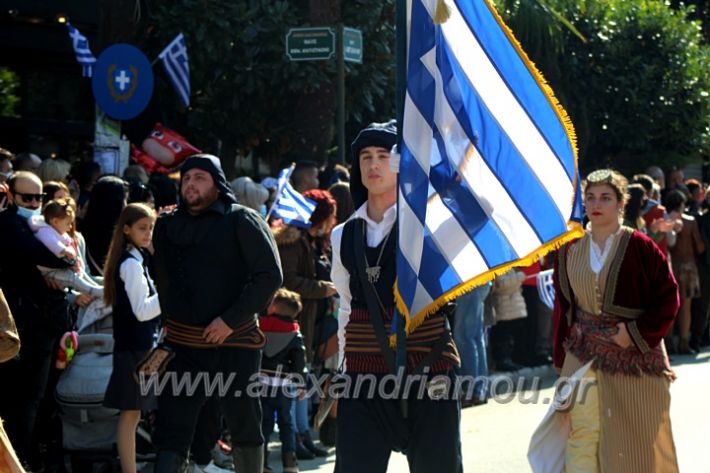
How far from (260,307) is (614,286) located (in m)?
1.95

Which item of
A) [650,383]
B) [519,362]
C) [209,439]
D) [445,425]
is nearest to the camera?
[445,425]

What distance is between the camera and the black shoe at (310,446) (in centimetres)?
959

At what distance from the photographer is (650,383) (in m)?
6.95

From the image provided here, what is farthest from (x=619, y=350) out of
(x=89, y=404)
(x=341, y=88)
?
(x=341, y=88)

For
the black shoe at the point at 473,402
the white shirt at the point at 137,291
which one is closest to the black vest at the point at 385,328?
the white shirt at the point at 137,291

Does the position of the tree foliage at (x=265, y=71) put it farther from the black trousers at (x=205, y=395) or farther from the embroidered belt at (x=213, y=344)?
the black trousers at (x=205, y=395)

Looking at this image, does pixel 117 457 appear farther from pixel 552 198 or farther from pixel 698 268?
pixel 698 268

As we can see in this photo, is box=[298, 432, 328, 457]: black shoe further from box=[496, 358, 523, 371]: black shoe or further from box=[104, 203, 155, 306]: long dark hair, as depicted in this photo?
box=[496, 358, 523, 371]: black shoe

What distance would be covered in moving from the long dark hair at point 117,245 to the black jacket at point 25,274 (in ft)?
1.39

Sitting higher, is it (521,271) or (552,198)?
(552,198)

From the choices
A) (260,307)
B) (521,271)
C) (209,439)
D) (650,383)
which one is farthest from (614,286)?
(521,271)

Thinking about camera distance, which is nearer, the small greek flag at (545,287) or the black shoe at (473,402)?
the black shoe at (473,402)

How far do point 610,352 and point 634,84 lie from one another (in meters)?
13.4

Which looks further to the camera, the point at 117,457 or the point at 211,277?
the point at 117,457
